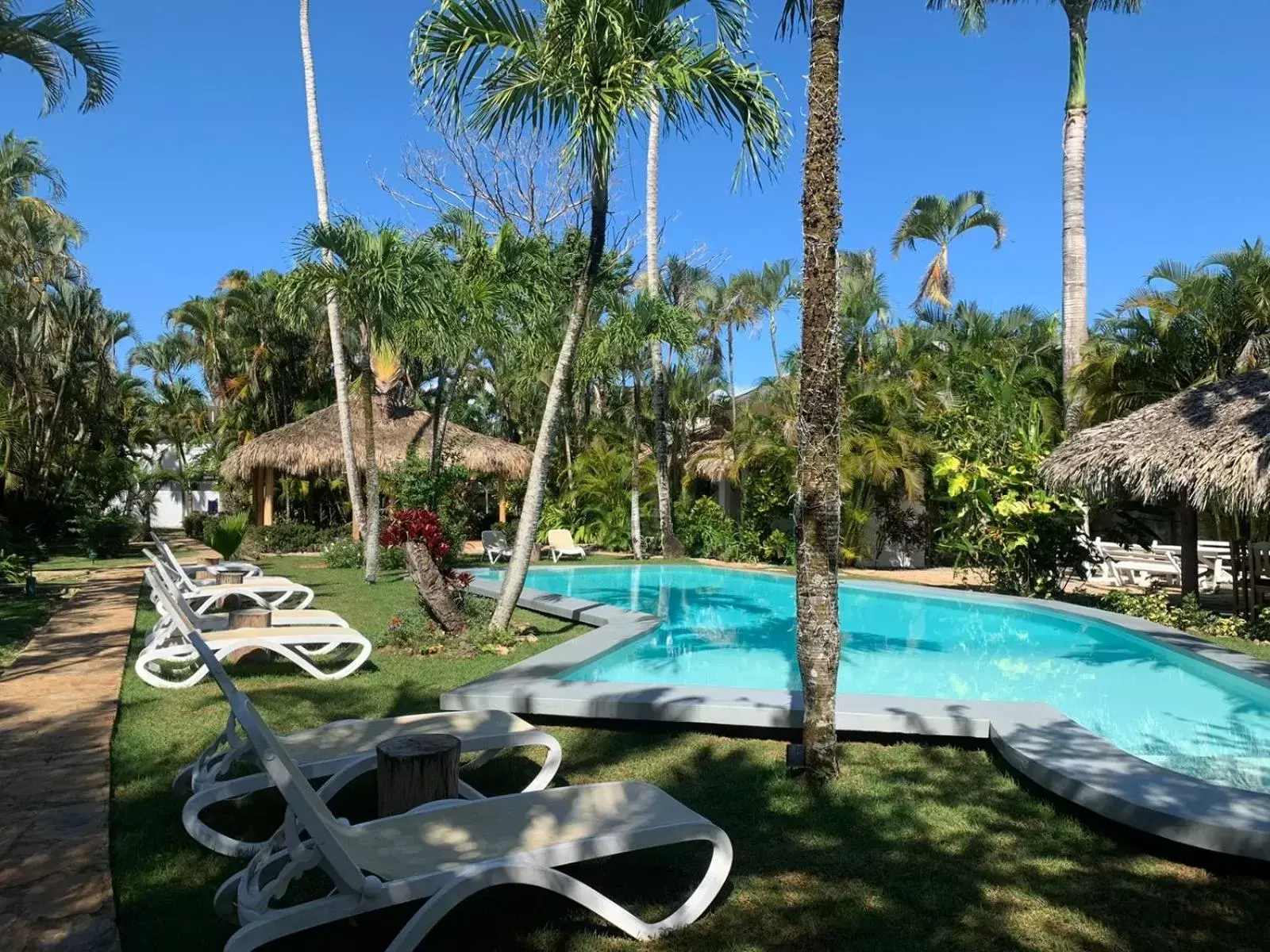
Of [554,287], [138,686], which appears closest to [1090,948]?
[138,686]

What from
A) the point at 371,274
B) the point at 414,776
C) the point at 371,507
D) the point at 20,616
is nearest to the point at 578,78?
the point at 371,274

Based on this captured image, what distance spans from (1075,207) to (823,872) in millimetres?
14675

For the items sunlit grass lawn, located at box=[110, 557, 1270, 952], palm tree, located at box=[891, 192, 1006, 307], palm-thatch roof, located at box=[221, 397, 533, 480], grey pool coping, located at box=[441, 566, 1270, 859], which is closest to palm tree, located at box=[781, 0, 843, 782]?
sunlit grass lawn, located at box=[110, 557, 1270, 952]

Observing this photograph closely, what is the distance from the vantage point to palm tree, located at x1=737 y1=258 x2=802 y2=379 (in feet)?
94.8

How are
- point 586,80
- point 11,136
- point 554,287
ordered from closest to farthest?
point 586,80 → point 554,287 → point 11,136

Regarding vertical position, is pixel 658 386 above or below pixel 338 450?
above

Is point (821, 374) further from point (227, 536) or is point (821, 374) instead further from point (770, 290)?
point (770, 290)

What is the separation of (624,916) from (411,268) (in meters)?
10.5

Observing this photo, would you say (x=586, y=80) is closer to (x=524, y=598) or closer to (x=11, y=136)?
(x=524, y=598)

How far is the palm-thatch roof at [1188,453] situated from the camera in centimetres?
952

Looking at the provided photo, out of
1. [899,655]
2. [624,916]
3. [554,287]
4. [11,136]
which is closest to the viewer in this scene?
[624,916]

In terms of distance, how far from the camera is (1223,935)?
319 centimetres

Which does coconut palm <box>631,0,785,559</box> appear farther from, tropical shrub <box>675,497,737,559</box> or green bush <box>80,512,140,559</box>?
green bush <box>80,512,140,559</box>

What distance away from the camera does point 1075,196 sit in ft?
50.0
